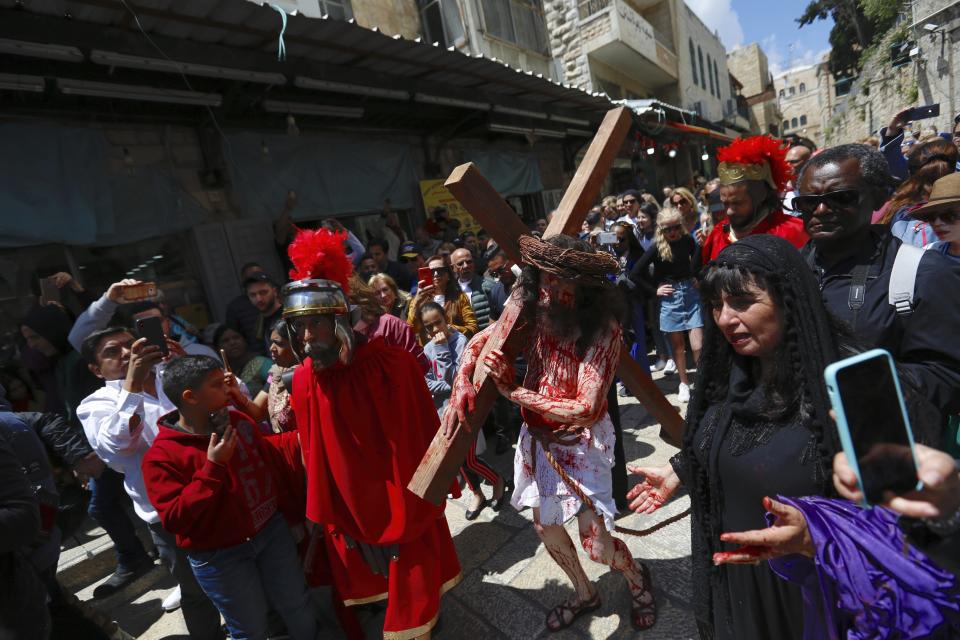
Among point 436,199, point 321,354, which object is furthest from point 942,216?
point 436,199

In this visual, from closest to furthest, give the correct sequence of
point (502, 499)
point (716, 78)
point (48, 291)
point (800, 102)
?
point (502, 499) < point (48, 291) < point (716, 78) < point (800, 102)

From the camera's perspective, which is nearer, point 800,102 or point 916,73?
point 916,73

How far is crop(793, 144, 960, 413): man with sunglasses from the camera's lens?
1.36 m

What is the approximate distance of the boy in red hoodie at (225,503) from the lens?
1.96 meters

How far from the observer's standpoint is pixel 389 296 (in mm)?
4441

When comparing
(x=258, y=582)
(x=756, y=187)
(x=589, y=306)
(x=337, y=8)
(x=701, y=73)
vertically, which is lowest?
(x=258, y=582)

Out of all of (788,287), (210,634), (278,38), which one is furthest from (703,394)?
(278,38)

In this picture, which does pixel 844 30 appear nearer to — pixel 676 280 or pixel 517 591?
pixel 676 280

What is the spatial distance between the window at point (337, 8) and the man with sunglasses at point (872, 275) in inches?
335

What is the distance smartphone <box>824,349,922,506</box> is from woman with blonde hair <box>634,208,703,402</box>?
12.4 feet

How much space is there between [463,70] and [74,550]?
6818 millimetres

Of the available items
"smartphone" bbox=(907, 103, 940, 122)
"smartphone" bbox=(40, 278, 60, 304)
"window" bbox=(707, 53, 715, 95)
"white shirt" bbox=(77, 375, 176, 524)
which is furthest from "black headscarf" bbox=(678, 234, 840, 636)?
"window" bbox=(707, 53, 715, 95)

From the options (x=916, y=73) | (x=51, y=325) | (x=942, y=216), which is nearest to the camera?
(x=942, y=216)

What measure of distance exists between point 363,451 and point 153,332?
1.33 meters
